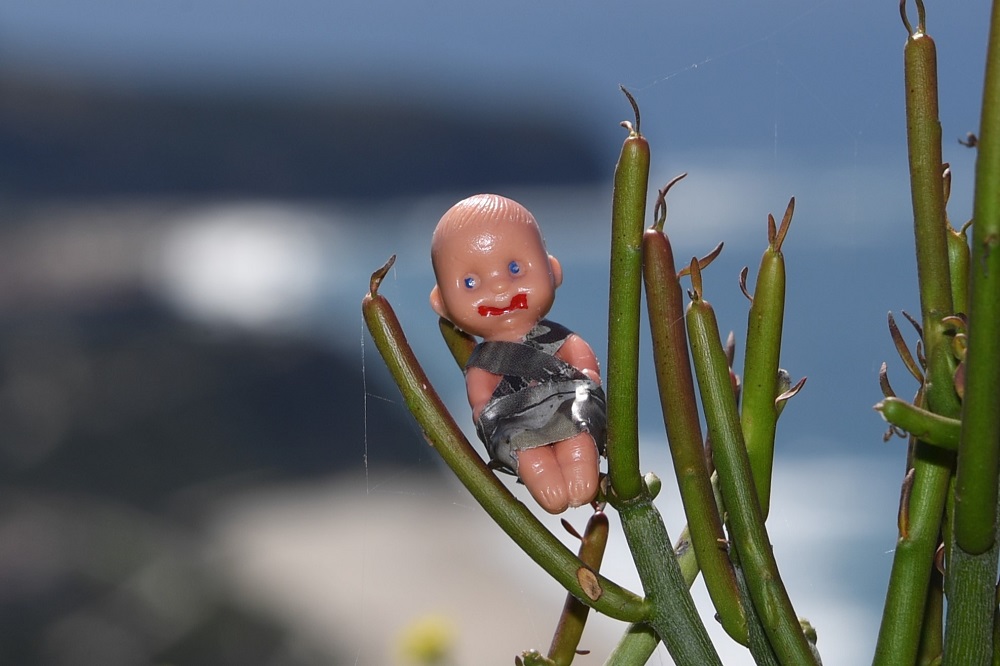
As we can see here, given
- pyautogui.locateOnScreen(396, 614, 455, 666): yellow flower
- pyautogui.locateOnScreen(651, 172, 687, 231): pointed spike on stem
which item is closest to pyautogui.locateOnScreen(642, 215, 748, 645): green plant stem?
pyautogui.locateOnScreen(651, 172, 687, 231): pointed spike on stem

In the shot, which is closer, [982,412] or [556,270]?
[982,412]

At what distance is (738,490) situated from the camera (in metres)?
0.31

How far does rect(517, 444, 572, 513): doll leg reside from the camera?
0.34 m

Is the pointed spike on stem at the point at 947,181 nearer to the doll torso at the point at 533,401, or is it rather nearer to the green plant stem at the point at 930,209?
the green plant stem at the point at 930,209

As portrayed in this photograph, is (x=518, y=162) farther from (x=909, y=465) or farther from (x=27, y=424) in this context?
(x=909, y=465)

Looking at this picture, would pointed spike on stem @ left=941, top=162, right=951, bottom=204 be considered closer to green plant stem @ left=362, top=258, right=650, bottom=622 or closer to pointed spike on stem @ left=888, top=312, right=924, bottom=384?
pointed spike on stem @ left=888, top=312, right=924, bottom=384

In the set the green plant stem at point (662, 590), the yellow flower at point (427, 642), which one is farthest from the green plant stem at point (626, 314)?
the yellow flower at point (427, 642)

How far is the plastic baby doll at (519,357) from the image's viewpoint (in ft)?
1.11

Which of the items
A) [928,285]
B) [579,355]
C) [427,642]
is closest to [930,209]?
[928,285]

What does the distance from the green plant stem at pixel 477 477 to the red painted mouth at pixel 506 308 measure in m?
0.05

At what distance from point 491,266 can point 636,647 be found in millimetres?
147

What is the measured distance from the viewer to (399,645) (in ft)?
2.44

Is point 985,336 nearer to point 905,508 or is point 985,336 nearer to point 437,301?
point 905,508

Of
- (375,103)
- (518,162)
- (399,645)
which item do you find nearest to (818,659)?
(399,645)
